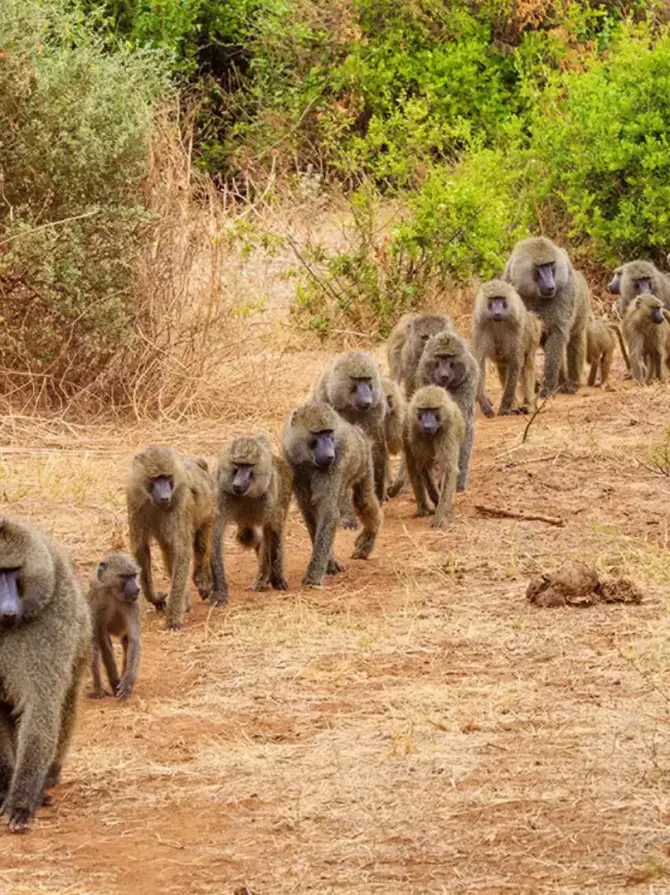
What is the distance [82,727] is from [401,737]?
1189mm

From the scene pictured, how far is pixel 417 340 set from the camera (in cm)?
1120

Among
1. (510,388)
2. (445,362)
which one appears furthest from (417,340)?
(510,388)

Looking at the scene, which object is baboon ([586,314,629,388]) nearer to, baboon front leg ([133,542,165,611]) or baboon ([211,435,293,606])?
baboon ([211,435,293,606])

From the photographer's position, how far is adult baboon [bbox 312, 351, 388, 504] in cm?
953

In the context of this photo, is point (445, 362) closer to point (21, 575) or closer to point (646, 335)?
point (646, 335)

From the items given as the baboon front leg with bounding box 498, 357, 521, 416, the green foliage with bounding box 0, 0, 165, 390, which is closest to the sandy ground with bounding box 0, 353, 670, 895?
the green foliage with bounding box 0, 0, 165, 390

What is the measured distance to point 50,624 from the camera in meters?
5.40

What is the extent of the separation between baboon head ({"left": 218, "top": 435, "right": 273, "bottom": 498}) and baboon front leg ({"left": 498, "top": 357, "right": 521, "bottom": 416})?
4.32 m

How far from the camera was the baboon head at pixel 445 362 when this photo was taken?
34.2 ft

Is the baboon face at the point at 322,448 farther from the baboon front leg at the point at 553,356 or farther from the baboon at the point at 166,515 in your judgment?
the baboon front leg at the point at 553,356

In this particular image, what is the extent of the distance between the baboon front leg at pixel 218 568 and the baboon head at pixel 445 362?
2.56 m

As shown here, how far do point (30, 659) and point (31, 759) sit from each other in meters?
0.29

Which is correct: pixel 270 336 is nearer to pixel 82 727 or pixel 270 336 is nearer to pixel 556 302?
pixel 556 302

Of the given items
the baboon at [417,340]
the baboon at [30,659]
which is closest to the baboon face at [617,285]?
the baboon at [417,340]
